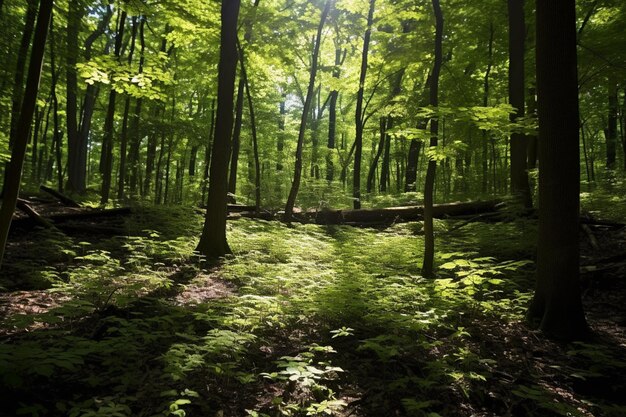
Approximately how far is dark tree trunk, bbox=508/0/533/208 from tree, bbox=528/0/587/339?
5.24 meters

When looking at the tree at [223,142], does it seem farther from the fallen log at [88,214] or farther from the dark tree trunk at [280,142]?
the dark tree trunk at [280,142]

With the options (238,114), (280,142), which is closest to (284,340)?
(238,114)

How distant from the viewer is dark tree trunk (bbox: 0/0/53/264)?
3.62 meters

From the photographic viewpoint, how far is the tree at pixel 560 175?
4.61 metres

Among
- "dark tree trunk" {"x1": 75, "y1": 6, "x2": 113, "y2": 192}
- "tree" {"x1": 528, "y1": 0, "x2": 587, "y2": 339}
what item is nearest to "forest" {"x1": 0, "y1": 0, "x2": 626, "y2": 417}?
"tree" {"x1": 528, "y1": 0, "x2": 587, "y2": 339}

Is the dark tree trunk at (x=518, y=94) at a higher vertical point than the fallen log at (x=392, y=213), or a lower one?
higher

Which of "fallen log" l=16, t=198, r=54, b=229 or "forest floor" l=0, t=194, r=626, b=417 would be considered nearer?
"forest floor" l=0, t=194, r=626, b=417

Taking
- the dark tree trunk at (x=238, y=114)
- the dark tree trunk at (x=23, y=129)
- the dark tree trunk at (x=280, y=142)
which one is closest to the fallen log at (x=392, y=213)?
the dark tree trunk at (x=238, y=114)

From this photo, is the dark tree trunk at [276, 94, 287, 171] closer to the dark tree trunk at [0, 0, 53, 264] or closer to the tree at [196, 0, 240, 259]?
the tree at [196, 0, 240, 259]

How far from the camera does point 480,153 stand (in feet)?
71.3

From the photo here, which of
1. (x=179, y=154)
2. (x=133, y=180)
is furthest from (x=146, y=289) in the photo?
(x=179, y=154)

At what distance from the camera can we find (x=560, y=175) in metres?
4.70

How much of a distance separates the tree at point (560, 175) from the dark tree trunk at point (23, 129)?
5931 millimetres

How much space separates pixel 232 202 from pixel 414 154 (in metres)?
9.98
